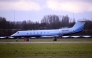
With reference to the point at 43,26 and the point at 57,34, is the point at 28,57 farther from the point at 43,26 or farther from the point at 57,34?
the point at 43,26

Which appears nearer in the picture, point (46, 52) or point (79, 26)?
point (46, 52)

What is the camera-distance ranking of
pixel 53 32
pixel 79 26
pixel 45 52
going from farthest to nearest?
pixel 53 32
pixel 79 26
pixel 45 52

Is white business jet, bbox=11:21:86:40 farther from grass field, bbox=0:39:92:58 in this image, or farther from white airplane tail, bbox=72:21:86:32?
grass field, bbox=0:39:92:58

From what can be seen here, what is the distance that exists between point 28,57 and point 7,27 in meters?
57.5

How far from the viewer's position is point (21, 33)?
56781 mm

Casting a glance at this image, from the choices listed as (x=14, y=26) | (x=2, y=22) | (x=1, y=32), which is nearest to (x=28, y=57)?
(x=1, y=32)

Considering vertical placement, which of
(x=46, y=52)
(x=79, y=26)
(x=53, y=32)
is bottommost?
(x=46, y=52)

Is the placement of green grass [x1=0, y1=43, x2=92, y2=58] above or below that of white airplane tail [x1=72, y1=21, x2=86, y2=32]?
below

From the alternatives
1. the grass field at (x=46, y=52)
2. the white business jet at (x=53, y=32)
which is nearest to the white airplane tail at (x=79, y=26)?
the white business jet at (x=53, y=32)

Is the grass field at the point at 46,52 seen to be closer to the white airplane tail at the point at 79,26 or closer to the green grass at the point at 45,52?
the green grass at the point at 45,52

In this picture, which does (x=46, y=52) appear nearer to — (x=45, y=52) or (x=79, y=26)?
(x=45, y=52)

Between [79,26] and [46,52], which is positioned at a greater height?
[79,26]

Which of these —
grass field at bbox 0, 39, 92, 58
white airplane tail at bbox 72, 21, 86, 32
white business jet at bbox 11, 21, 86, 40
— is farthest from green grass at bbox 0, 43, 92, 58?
white airplane tail at bbox 72, 21, 86, 32

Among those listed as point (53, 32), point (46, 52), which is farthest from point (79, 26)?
point (46, 52)
